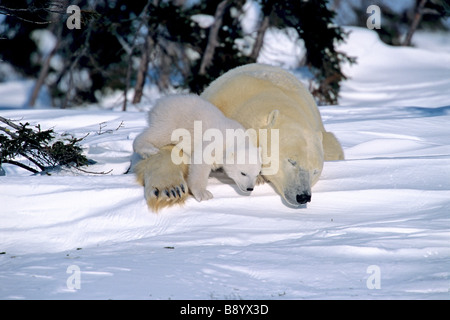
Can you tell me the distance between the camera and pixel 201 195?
3.52 meters

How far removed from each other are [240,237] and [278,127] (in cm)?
86

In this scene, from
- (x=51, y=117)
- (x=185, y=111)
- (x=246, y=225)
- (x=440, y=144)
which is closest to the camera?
(x=246, y=225)

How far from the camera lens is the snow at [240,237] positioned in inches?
95.6

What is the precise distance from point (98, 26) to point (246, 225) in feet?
21.5

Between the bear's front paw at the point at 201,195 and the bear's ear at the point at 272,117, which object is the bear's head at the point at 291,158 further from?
the bear's front paw at the point at 201,195

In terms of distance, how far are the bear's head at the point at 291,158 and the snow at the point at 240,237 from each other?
0.41 feet

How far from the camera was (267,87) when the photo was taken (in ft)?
13.6

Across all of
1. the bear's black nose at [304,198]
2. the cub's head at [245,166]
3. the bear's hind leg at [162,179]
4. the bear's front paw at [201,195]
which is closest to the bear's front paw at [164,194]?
the bear's hind leg at [162,179]

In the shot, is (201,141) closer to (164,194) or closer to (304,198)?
(164,194)

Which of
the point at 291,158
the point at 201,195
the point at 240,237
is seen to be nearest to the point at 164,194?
the point at 201,195

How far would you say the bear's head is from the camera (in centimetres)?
343

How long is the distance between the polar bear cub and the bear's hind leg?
84 mm

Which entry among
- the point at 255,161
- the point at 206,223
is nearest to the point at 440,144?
the point at 255,161
